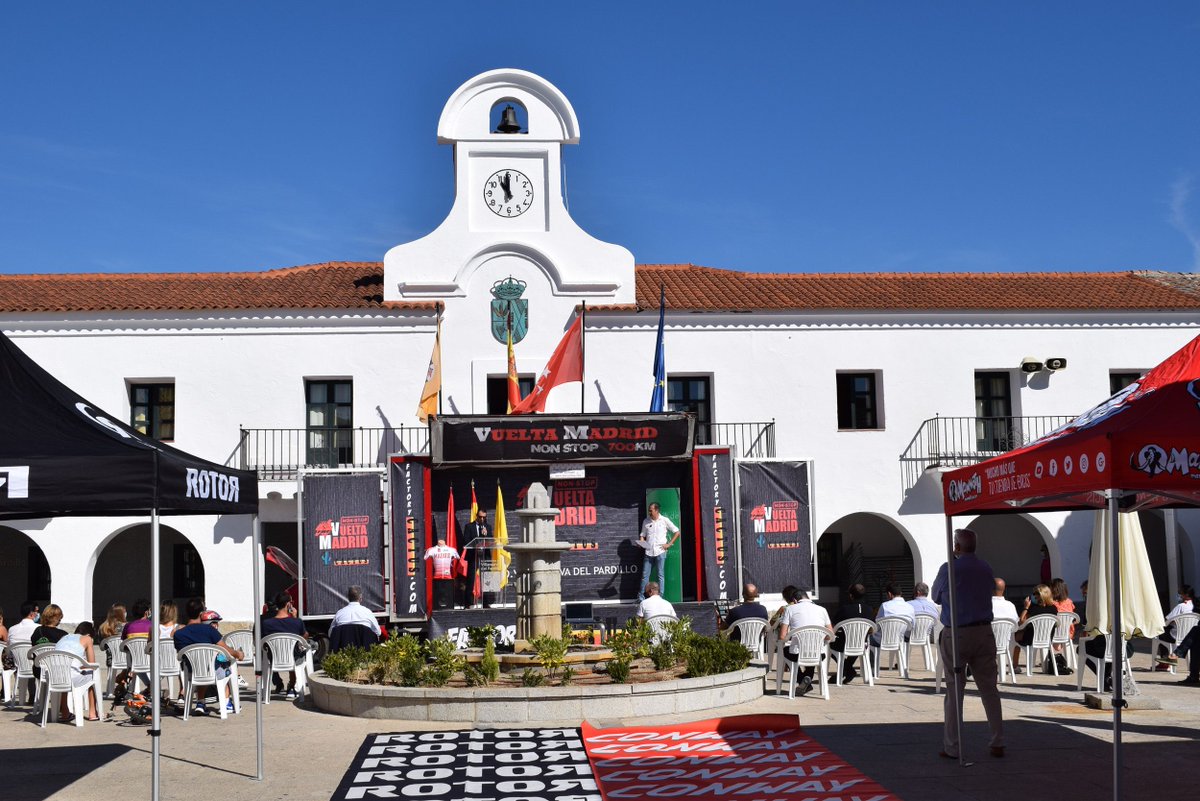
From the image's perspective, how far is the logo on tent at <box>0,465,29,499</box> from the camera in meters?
8.14

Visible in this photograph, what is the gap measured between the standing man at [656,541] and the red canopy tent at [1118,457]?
1252 cm

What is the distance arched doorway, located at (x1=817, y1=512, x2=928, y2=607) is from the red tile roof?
5.30 m

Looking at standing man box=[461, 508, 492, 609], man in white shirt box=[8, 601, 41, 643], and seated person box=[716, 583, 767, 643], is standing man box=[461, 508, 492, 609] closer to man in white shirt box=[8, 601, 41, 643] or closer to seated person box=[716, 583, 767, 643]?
seated person box=[716, 583, 767, 643]

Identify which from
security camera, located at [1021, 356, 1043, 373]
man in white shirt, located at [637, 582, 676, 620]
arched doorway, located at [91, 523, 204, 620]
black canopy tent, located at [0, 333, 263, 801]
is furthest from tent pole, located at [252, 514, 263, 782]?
security camera, located at [1021, 356, 1043, 373]

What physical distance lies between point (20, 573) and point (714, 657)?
772 inches

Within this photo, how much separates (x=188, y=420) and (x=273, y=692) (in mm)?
9394

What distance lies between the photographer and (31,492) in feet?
26.8

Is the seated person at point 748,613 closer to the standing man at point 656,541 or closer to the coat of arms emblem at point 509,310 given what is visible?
the standing man at point 656,541

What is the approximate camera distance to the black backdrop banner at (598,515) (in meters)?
22.6

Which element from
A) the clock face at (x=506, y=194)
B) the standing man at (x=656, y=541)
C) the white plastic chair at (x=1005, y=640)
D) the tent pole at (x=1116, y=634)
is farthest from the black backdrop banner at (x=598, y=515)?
the tent pole at (x=1116, y=634)

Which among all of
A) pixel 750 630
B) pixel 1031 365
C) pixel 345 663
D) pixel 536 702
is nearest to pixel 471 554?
pixel 750 630

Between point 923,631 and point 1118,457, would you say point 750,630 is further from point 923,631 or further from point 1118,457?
point 1118,457

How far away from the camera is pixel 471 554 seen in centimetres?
2197

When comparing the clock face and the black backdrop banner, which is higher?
the clock face
